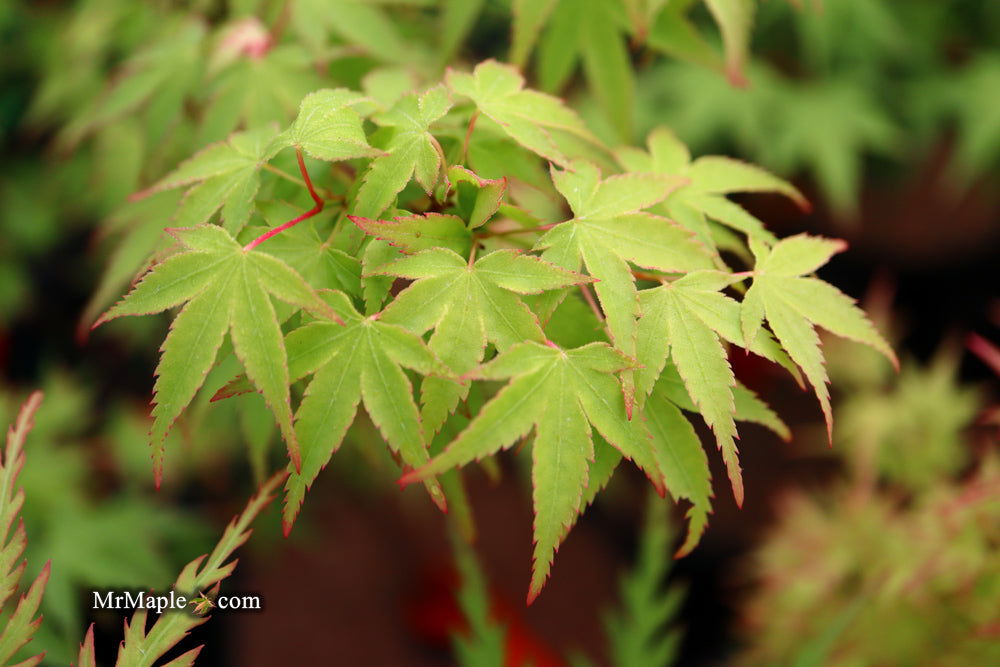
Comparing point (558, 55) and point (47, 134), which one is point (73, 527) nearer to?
point (47, 134)

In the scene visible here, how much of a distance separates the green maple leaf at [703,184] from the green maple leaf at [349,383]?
29 cm

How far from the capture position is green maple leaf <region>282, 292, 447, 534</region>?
50 cm

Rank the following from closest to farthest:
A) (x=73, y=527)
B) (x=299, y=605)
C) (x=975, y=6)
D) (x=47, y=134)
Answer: (x=73, y=527) < (x=47, y=134) < (x=975, y=6) < (x=299, y=605)

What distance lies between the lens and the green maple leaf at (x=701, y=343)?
1.68 feet

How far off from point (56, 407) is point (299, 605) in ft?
3.40

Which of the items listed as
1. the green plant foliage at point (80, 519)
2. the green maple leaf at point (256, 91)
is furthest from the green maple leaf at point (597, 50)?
the green plant foliage at point (80, 519)

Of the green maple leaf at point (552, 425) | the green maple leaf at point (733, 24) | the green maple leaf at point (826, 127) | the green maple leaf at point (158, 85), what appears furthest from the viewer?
the green maple leaf at point (826, 127)

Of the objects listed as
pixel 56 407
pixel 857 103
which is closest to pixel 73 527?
pixel 56 407

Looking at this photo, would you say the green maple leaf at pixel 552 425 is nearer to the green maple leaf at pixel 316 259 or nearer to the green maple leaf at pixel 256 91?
the green maple leaf at pixel 316 259

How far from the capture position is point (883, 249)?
215cm

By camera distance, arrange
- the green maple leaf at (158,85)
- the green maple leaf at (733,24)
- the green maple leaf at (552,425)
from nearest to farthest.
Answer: the green maple leaf at (552,425), the green maple leaf at (733,24), the green maple leaf at (158,85)

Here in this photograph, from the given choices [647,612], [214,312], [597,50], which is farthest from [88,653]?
[597,50]

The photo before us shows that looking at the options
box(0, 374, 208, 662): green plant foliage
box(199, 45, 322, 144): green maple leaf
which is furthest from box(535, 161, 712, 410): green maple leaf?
box(0, 374, 208, 662): green plant foliage

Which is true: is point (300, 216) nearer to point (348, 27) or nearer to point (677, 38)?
point (348, 27)
